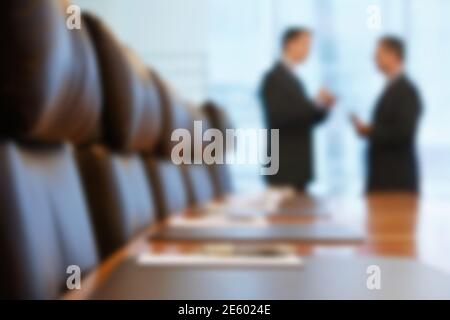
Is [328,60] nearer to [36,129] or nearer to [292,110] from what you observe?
[292,110]

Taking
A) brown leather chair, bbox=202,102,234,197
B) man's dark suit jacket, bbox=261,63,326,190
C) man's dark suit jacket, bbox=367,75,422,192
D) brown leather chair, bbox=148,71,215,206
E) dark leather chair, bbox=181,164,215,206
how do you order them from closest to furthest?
brown leather chair, bbox=148,71,215,206 → man's dark suit jacket, bbox=261,63,326,190 → dark leather chair, bbox=181,164,215,206 → man's dark suit jacket, bbox=367,75,422,192 → brown leather chair, bbox=202,102,234,197

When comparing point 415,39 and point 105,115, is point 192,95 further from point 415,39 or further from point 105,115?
point 105,115

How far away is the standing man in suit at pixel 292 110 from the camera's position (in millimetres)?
1752

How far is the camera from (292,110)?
1.96 metres

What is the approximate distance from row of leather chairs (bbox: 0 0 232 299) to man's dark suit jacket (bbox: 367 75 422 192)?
1359 mm

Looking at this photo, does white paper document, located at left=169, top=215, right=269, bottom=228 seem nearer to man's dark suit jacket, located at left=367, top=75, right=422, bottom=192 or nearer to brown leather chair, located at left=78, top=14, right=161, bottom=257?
brown leather chair, located at left=78, top=14, right=161, bottom=257

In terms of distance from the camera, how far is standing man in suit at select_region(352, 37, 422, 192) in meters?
2.28

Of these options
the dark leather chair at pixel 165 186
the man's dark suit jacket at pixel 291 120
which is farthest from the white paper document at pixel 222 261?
the man's dark suit jacket at pixel 291 120

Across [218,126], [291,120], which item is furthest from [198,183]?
[218,126]

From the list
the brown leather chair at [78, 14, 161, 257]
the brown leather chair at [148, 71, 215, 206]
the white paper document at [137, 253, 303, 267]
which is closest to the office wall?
the brown leather chair at [148, 71, 215, 206]

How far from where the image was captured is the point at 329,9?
3.80 metres

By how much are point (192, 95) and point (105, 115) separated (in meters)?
2.90

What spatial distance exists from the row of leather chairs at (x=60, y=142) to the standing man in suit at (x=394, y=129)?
1.36 meters

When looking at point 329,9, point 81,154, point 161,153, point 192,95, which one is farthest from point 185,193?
point 329,9
